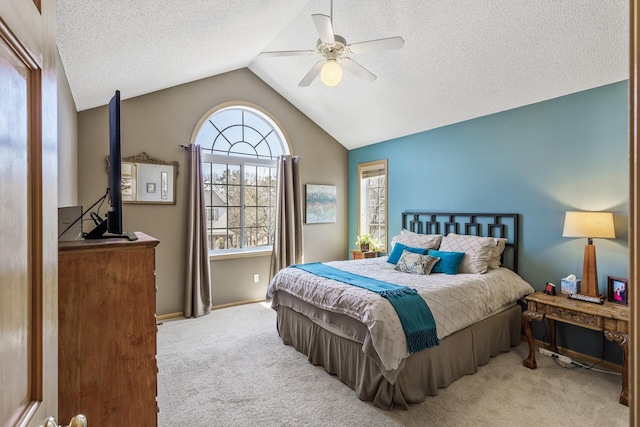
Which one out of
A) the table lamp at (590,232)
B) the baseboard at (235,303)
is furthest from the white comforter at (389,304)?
the baseboard at (235,303)

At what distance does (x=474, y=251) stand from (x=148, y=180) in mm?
3914

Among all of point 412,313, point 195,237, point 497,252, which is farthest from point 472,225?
point 195,237

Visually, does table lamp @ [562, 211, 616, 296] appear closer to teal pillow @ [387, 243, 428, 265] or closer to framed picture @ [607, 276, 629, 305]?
framed picture @ [607, 276, 629, 305]

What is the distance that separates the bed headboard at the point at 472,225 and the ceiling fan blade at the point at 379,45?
7.70 ft

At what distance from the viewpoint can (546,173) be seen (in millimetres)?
3334

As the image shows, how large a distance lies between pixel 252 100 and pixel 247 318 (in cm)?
312

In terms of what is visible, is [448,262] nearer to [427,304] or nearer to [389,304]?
[427,304]

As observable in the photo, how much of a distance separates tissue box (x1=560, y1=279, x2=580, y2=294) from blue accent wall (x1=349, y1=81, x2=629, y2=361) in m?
0.22

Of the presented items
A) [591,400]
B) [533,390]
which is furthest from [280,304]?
[591,400]

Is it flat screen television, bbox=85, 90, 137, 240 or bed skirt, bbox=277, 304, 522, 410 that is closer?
flat screen television, bbox=85, 90, 137, 240

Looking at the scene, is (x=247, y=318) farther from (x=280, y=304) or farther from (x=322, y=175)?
(x=322, y=175)

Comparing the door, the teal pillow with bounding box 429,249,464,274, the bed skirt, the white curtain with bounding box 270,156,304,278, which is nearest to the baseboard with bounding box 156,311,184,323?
the white curtain with bounding box 270,156,304,278

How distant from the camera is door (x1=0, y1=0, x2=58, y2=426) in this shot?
51 cm

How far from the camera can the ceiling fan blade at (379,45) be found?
7.79 ft
